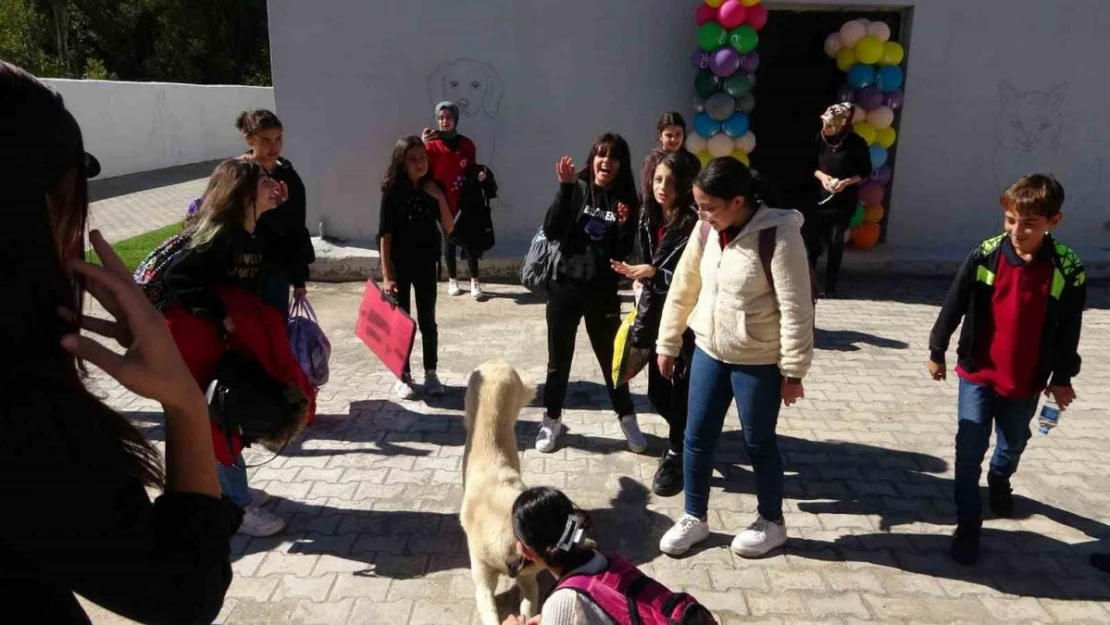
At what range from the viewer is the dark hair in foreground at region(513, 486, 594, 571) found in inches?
99.0

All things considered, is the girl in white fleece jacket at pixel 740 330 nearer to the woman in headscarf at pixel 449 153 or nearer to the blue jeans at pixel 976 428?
the blue jeans at pixel 976 428

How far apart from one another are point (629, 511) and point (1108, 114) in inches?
324

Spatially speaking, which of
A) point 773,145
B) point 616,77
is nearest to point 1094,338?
point 773,145

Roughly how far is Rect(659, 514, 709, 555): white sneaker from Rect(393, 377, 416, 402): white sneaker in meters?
2.43

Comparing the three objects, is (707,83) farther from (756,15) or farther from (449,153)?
(449,153)

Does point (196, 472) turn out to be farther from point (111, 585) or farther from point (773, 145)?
point (773, 145)

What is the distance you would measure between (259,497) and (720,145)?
228 inches

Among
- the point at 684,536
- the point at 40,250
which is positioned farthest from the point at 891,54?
the point at 40,250

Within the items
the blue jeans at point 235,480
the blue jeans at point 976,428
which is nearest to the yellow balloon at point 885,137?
the blue jeans at point 976,428

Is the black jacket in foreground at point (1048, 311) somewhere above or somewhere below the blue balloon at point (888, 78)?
below

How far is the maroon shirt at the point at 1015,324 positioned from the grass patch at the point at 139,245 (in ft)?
27.6

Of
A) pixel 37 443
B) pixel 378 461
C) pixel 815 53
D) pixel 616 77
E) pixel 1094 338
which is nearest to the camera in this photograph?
pixel 37 443

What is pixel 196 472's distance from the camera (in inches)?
45.5

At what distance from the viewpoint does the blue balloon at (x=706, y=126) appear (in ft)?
26.9
